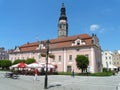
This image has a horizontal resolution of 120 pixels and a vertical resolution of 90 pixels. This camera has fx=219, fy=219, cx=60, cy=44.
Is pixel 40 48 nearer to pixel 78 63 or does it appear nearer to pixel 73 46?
pixel 73 46

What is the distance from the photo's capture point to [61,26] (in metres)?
90.9

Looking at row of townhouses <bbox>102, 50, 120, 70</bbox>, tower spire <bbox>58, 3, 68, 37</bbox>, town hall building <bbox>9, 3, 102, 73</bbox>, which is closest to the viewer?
town hall building <bbox>9, 3, 102, 73</bbox>

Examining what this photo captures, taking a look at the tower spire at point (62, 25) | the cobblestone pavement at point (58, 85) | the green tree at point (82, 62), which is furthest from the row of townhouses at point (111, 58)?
the cobblestone pavement at point (58, 85)

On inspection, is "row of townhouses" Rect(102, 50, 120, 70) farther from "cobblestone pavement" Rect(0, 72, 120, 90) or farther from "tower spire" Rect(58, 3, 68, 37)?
"cobblestone pavement" Rect(0, 72, 120, 90)

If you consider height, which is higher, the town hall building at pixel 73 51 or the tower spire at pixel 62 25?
the tower spire at pixel 62 25

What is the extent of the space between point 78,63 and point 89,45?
20.9ft

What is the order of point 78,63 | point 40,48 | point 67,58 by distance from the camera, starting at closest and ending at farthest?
point 78,63, point 67,58, point 40,48

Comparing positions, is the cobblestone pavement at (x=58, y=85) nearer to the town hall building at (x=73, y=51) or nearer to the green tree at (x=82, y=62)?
the green tree at (x=82, y=62)

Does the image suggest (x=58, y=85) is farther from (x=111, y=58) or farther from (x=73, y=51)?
(x=111, y=58)

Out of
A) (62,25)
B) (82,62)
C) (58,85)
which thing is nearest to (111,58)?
(62,25)

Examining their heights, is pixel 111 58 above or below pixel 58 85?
above

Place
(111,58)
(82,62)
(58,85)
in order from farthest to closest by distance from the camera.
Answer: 1. (111,58)
2. (82,62)
3. (58,85)

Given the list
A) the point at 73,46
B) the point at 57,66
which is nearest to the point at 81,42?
the point at 73,46

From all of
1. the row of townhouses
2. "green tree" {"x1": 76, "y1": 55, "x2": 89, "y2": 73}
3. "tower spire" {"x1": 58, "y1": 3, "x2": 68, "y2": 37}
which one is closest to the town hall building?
"green tree" {"x1": 76, "y1": 55, "x2": 89, "y2": 73}
